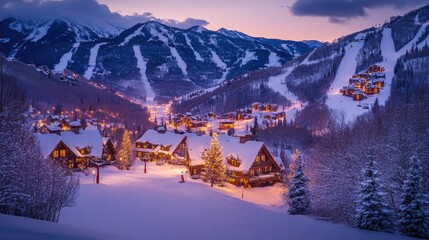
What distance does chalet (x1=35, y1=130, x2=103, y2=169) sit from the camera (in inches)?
2279

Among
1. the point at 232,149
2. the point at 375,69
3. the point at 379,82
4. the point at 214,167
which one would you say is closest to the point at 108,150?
the point at 232,149

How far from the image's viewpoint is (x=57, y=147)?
5856cm

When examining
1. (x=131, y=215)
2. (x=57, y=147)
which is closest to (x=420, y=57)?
(x=57, y=147)

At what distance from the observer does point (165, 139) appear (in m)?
77.9

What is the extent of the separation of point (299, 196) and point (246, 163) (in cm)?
2288

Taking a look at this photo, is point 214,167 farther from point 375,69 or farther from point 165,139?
point 375,69

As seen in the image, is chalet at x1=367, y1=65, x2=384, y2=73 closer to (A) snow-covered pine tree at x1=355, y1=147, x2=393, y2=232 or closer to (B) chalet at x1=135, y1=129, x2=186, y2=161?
(B) chalet at x1=135, y1=129, x2=186, y2=161

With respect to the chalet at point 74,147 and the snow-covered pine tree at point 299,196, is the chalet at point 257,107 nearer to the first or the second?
the chalet at point 74,147

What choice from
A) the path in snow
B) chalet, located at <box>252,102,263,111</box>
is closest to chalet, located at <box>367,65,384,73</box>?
chalet, located at <box>252,102,263,111</box>

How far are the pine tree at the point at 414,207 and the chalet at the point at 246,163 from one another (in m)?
34.4

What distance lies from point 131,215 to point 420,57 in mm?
212867

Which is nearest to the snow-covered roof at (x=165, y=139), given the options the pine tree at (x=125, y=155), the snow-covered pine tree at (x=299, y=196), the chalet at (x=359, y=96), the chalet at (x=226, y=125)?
the pine tree at (x=125, y=155)

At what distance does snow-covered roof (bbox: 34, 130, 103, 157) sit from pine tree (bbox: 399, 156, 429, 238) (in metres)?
52.6

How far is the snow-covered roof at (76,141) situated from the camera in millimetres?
57781
